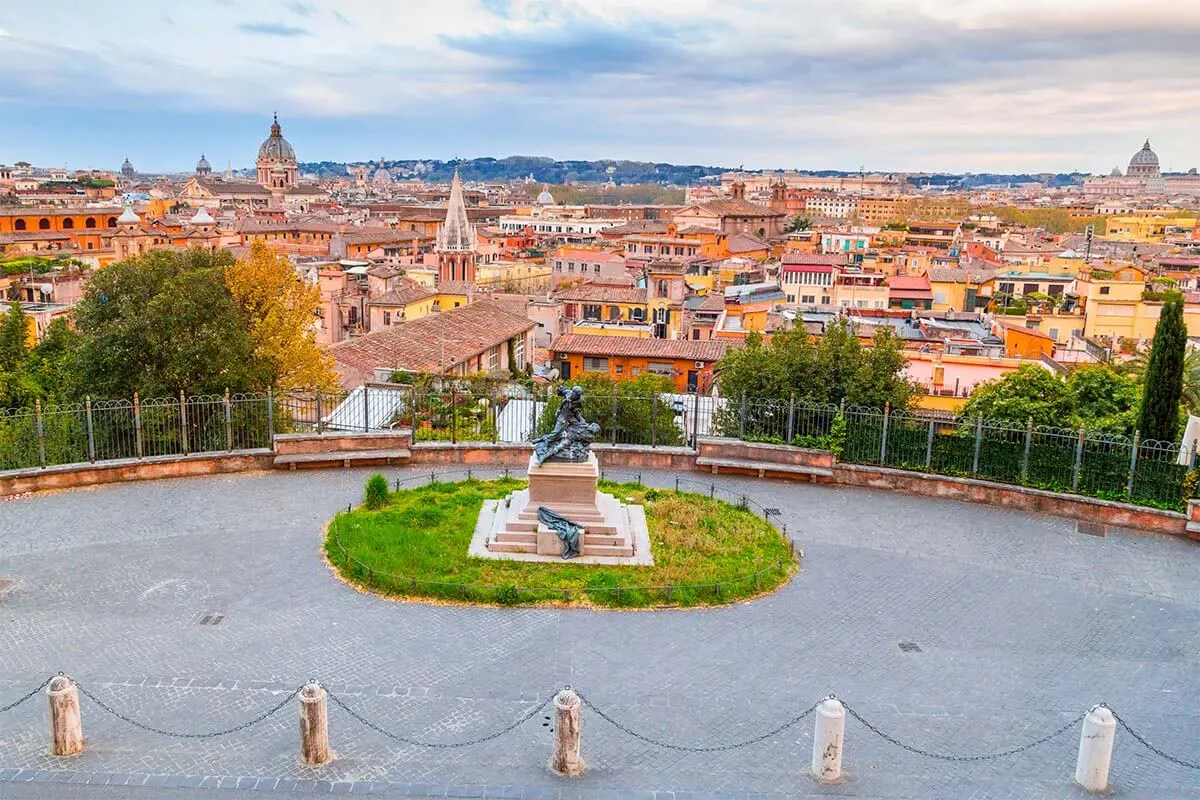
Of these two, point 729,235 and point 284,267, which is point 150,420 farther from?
point 729,235

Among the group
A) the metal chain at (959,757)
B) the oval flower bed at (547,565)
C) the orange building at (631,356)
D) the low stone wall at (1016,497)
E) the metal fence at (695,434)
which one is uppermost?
the metal fence at (695,434)

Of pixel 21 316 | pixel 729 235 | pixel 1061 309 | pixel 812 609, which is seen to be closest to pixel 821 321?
pixel 1061 309

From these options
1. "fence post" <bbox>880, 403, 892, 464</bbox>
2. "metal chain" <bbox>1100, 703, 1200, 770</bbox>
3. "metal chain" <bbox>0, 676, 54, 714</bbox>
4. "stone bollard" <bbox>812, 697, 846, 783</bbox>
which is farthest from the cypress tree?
"metal chain" <bbox>0, 676, 54, 714</bbox>

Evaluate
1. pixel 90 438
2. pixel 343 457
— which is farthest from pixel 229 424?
pixel 90 438

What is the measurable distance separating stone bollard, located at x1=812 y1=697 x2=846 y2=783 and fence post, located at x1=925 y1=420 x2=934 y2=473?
360 inches

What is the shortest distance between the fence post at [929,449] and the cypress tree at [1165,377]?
4195mm

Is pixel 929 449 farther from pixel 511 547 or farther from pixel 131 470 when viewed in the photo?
pixel 131 470

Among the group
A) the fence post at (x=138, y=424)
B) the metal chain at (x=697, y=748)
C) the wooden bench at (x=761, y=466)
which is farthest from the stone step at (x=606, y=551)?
the fence post at (x=138, y=424)

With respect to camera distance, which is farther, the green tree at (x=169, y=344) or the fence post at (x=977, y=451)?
the green tree at (x=169, y=344)

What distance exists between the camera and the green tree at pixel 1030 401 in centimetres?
2203

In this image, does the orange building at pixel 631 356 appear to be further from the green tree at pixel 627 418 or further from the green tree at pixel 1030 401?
the green tree at pixel 627 418

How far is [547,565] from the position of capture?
1299 centimetres

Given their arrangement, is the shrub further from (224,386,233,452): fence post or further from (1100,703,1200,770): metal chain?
(1100,703,1200,770): metal chain

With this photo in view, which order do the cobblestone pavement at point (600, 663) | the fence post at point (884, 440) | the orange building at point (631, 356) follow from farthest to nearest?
the orange building at point (631, 356) < the fence post at point (884, 440) < the cobblestone pavement at point (600, 663)
